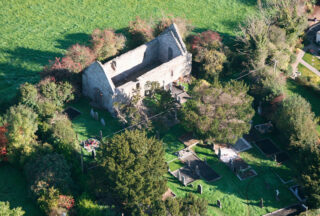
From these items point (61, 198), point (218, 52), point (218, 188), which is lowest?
point (218, 188)

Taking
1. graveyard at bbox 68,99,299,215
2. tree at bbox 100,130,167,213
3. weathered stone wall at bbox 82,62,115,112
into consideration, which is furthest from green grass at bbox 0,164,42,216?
weathered stone wall at bbox 82,62,115,112

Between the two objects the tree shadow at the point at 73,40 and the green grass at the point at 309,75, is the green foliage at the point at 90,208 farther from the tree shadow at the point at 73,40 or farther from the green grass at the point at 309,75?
the green grass at the point at 309,75

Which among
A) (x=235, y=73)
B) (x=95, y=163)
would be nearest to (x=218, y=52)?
(x=235, y=73)

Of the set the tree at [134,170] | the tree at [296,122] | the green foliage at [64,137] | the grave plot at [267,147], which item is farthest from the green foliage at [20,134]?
the tree at [296,122]

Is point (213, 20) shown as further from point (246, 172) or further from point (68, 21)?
point (246, 172)

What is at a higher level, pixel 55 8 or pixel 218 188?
pixel 55 8

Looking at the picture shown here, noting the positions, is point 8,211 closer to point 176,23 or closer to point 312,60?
point 176,23

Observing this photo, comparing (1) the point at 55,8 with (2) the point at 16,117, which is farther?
(1) the point at 55,8

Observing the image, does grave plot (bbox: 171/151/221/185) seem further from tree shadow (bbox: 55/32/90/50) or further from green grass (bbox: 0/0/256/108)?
tree shadow (bbox: 55/32/90/50)

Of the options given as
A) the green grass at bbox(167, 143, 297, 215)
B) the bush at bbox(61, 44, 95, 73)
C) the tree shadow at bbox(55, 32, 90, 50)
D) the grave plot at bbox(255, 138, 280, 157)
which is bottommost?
the green grass at bbox(167, 143, 297, 215)
